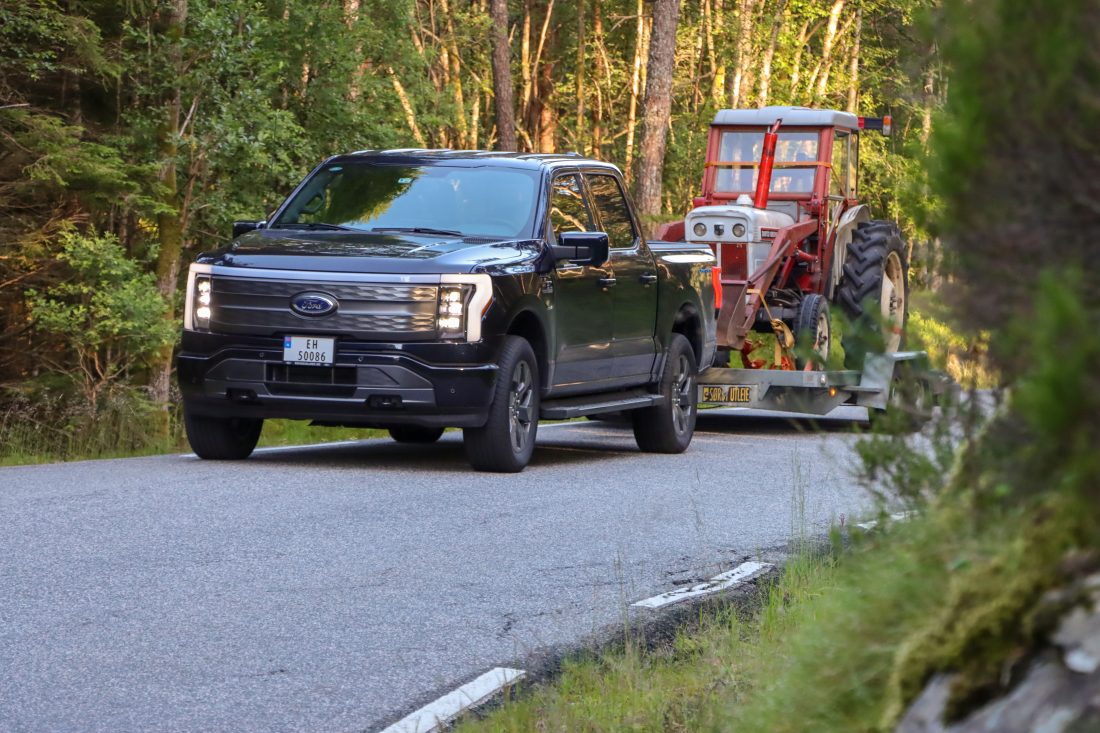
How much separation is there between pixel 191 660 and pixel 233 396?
5.52m

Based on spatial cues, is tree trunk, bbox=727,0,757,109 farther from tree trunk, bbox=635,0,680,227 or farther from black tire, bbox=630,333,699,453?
black tire, bbox=630,333,699,453

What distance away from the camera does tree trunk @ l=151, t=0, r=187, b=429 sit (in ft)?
64.7

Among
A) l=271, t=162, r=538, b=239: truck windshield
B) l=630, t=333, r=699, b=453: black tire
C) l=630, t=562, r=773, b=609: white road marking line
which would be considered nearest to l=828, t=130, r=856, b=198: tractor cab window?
l=630, t=333, r=699, b=453: black tire

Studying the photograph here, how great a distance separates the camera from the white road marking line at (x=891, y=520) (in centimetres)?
297

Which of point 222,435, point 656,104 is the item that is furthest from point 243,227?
point 656,104

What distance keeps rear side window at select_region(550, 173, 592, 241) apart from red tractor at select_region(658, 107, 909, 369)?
3390mm

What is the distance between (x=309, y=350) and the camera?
10.7 m

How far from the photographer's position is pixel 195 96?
19984 millimetres

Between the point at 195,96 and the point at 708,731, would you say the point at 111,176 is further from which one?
the point at 708,731

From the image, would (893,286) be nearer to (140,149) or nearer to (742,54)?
(140,149)

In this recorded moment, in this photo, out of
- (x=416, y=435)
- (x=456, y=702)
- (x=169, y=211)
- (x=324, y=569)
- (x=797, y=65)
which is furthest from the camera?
(x=797, y=65)

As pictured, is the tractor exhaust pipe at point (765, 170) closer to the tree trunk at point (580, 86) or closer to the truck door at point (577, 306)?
the truck door at point (577, 306)

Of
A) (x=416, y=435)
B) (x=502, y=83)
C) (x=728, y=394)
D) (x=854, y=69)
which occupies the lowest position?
(x=416, y=435)

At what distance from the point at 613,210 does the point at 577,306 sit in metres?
1.54
